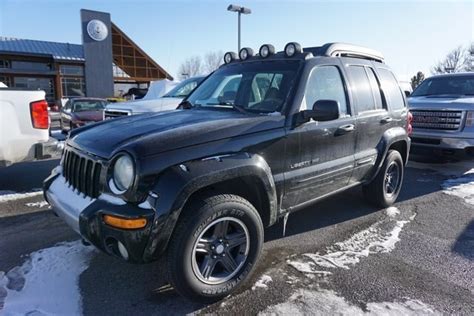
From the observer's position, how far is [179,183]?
2.49 metres

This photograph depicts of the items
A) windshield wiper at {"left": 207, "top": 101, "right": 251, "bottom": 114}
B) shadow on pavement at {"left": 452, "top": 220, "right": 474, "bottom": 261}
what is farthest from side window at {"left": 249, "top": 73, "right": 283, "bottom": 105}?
shadow on pavement at {"left": 452, "top": 220, "right": 474, "bottom": 261}

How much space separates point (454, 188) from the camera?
243 inches

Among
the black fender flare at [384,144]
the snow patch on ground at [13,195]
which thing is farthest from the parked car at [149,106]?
the black fender flare at [384,144]

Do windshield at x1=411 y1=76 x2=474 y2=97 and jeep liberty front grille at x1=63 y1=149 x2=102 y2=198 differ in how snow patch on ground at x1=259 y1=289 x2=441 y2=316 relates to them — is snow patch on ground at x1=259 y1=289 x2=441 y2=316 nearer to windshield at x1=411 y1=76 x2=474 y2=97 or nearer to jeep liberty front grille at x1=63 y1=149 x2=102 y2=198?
jeep liberty front grille at x1=63 y1=149 x2=102 y2=198

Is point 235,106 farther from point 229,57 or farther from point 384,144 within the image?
point 384,144

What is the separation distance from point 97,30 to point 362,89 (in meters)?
27.5

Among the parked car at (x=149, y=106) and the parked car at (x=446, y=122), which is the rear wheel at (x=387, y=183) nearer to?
the parked car at (x=446, y=122)

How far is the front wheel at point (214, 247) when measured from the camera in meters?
2.59

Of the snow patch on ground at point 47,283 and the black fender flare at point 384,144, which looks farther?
the black fender flare at point 384,144

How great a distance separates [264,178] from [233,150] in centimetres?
36

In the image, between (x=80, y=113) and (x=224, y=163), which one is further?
(x=80, y=113)

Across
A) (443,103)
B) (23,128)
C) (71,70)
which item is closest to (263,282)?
(23,128)

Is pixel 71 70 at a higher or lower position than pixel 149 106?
higher

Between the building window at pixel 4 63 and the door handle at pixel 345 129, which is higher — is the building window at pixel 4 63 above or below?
above
